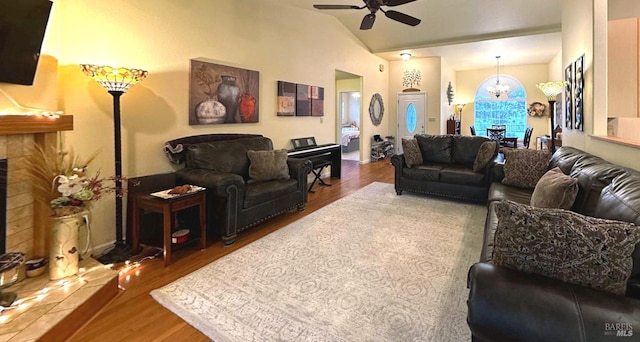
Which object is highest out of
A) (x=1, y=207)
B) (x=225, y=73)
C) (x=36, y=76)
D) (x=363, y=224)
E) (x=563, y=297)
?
(x=225, y=73)

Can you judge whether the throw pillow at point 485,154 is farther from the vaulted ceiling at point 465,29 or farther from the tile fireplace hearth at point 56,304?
the tile fireplace hearth at point 56,304

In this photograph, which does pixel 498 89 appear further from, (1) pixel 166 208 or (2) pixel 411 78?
(1) pixel 166 208

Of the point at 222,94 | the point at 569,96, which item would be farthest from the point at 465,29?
the point at 222,94

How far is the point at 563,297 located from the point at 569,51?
5.02 meters

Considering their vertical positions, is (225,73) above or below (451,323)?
above

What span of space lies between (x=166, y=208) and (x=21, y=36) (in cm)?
153

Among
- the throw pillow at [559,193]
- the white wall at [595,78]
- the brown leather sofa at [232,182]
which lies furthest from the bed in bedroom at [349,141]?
the throw pillow at [559,193]

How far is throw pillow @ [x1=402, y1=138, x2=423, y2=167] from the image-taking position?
500 centimetres

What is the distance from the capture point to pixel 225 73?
13.7ft

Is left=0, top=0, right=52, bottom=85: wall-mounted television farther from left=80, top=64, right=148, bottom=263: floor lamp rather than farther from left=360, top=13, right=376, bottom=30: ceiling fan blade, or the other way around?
left=360, top=13, right=376, bottom=30: ceiling fan blade

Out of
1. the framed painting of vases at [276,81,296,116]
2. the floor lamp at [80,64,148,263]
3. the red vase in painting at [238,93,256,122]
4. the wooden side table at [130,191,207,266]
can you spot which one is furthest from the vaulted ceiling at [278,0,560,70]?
the wooden side table at [130,191,207,266]

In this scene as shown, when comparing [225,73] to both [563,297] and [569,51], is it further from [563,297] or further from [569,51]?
[569,51]

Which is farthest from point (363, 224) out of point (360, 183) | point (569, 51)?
point (569, 51)

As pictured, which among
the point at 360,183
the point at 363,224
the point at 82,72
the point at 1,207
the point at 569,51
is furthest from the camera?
the point at 360,183
